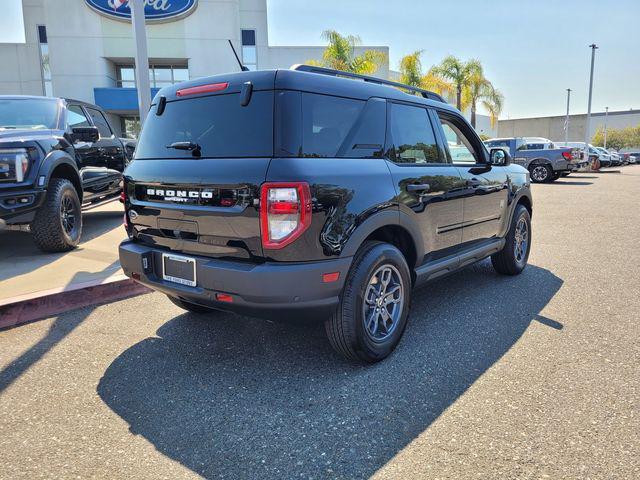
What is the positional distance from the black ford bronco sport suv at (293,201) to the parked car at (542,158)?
17049 mm

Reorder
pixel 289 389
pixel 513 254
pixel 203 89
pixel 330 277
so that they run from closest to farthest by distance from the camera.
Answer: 1. pixel 330 277
2. pixel 289 389
3. pixel 203 89
4. pixel 513 254

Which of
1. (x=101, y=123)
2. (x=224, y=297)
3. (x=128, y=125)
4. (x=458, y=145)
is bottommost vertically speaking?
(x=224, y=297)

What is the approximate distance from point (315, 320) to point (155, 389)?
1062 mm

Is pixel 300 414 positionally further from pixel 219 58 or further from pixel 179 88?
pixel 219 58

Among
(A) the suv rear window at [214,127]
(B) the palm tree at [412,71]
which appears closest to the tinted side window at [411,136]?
(A) the suv rear window at [214,127]

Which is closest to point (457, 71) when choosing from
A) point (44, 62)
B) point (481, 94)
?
point (481, 94)

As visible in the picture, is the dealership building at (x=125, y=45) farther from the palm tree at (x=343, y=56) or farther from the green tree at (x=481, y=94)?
the green tree at (x=481, y=94)

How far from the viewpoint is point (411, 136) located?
146 inches

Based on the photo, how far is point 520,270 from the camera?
18.0 feet

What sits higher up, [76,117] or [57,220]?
[76,117]

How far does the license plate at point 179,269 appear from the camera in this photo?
2979 millimetres

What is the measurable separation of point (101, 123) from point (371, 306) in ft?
22.6

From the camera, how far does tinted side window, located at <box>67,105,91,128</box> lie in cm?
684

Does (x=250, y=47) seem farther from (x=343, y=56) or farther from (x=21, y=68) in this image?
(x=21, y=68)
